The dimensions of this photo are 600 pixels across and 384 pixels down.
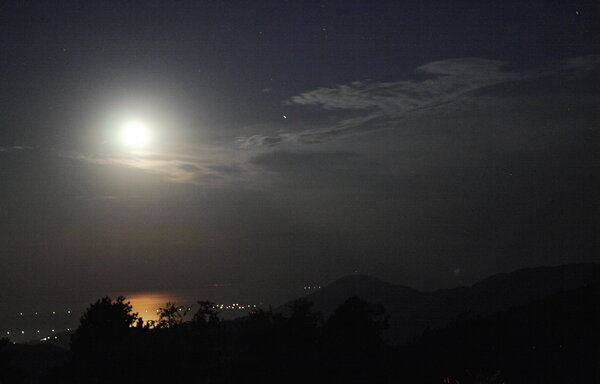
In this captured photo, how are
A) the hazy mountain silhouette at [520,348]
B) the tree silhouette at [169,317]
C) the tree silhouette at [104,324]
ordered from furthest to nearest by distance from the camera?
the tree silhouette at [104,324]
the hazy mountain silhouette at [520,348]
the tree silhouette at [169,317]

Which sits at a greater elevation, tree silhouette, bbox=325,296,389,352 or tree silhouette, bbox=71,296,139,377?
tree silhouette, bbox=71,296,139,377

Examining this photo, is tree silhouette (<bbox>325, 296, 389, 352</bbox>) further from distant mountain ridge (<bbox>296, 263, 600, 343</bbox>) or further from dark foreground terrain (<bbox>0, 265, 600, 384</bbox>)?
distant mountain ridge (<bbox>296, 263, 600, 343</bbox>)

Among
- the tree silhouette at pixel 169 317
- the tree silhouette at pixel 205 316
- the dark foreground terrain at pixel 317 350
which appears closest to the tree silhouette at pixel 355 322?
the dark foreground terrain at pixel 317 350

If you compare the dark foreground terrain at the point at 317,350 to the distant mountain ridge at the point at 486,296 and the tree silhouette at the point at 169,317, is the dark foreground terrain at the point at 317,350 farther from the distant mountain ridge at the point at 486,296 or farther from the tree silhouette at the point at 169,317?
the distant mountain ridge at the point at 486,296

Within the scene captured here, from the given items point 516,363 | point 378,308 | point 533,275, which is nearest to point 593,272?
point 533,275

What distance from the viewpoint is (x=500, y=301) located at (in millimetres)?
155875

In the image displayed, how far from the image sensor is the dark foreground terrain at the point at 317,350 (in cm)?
2100

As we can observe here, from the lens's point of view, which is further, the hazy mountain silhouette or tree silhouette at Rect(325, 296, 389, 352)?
tree silhouette at Rect(325, 296, 389, 352)

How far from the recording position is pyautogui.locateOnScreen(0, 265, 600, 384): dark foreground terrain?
21.0 meters

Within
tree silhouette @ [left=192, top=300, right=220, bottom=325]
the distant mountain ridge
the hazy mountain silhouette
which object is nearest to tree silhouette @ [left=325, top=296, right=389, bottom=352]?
the hazy mountain silhouette

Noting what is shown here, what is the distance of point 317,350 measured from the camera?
30047 mm

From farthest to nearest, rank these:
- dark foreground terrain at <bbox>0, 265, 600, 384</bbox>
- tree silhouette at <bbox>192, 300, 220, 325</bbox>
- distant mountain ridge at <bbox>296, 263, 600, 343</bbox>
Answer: distant mountain ridge at <bbox>296, 263, 600, 343</bbox> → tree silhouette at <bbox>192, 300, 220, 325</bbox> → dark foreground terrain at <bbox>0, 265, 600, 384</bbox>

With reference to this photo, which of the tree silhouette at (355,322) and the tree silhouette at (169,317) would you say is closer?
the tree silhouette at (169,317)

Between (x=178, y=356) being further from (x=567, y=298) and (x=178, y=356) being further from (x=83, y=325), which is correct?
(x=567, y=298)
